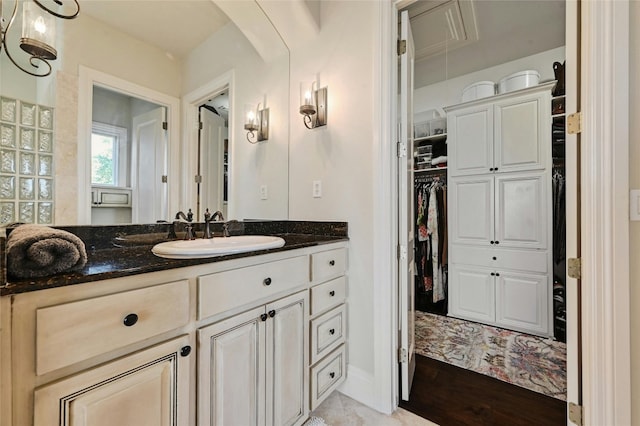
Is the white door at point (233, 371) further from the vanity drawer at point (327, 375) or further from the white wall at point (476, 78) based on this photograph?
the white wall at point (476, 78)

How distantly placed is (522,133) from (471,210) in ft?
2.63

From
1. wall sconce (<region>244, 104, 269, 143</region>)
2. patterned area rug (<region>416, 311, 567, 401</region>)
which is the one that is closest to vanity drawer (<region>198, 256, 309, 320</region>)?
wall sconce (<region>244, 104, 269, 143</region>)

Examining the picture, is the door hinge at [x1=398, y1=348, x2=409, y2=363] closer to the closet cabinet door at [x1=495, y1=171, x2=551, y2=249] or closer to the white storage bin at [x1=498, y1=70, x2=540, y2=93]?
the closet cabinet door at [x1=495, y1=171, x2=551, y2=249]

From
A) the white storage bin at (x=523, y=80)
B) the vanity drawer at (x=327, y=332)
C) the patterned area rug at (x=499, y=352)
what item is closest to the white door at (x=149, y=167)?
the vanity drawer at (x=327, y=332)

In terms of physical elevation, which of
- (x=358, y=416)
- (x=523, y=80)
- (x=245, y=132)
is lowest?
(x=358, y=416)

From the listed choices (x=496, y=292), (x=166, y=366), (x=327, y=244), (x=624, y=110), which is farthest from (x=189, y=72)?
(x=496, y=292)

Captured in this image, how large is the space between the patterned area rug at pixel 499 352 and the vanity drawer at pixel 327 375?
0.88 meters

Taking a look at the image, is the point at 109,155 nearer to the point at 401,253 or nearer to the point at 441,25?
the point at 401,253

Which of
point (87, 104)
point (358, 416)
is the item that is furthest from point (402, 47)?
point (358, 416)

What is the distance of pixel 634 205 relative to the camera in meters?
0.96

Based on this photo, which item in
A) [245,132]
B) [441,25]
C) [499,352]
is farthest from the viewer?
[441,25]

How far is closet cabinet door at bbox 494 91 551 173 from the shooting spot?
2373 millimetres

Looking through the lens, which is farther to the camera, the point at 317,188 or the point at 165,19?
→ the point at 317,188

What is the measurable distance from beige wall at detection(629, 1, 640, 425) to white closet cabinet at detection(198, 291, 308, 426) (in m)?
1.23
